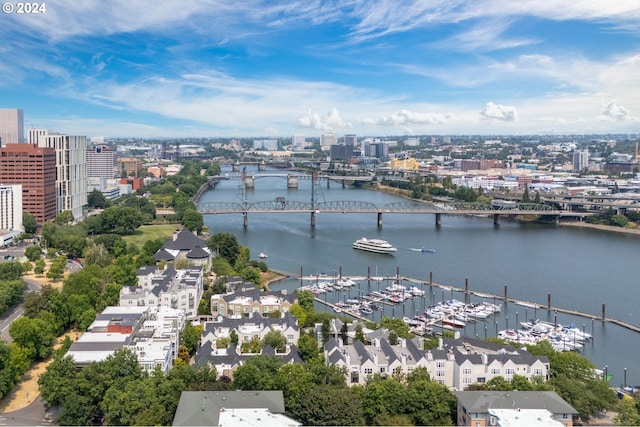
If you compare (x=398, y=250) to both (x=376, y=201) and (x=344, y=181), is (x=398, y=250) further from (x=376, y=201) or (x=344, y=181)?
(x=344, y=181)

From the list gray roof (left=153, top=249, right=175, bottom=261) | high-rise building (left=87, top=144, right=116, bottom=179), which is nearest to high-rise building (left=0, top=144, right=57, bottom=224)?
gray roof (left=153, top=249, right=175, bottom=261)

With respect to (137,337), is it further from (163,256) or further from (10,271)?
(10,271)

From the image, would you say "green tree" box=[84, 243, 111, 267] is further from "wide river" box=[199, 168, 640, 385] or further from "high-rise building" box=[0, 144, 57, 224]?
"high-rise building" box=[0, 144, 57, 224]

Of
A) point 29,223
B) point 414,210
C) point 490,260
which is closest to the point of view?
point 490,260

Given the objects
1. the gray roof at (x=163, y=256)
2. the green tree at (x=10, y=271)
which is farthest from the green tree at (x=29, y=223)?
the gray roof at (x=163, y=256)

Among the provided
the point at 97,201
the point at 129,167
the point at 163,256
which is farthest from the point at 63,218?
the point at 129,167

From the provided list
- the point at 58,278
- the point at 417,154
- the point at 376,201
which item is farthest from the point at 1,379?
the point at 417,154
